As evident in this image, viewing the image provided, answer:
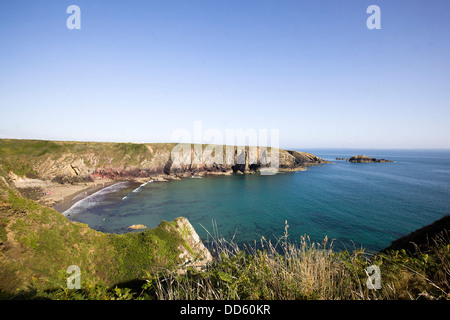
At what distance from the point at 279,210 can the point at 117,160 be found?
70741 mm

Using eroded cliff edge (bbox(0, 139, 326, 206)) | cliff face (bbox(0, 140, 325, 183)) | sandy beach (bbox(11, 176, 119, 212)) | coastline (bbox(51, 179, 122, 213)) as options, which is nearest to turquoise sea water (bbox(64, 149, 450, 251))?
coastline (bbox(51, 179, 122, 213))

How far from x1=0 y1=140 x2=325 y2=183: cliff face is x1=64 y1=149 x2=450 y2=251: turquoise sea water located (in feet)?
66.6

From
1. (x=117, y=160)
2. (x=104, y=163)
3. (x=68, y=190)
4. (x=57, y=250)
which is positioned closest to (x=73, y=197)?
(x=68, y=190)

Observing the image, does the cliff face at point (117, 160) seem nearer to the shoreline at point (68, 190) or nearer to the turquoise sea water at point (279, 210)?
the shoreline at point (68, 190)

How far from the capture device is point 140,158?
8338cm

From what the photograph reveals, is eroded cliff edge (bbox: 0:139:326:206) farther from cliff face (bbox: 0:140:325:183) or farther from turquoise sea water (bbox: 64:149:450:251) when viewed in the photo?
turquoise sea water (bbox: 64:149:450:251)

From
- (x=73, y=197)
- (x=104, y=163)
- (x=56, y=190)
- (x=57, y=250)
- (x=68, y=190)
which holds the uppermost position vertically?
(x=104, y=163)

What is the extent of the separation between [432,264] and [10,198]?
752 inches

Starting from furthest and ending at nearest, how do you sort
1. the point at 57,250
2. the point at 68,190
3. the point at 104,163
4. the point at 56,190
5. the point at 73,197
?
the point at 104,163 → the point at 68,190 → the point at 56,190 → the point at 73,197 → the point at 57,250

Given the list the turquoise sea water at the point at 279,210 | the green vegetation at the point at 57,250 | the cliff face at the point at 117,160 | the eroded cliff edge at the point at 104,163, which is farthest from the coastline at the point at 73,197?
the green vegetation at the point at 57,250

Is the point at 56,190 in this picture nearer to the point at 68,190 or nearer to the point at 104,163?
the point at 68,190

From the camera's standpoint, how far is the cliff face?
2549 inches

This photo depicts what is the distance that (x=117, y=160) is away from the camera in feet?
258
